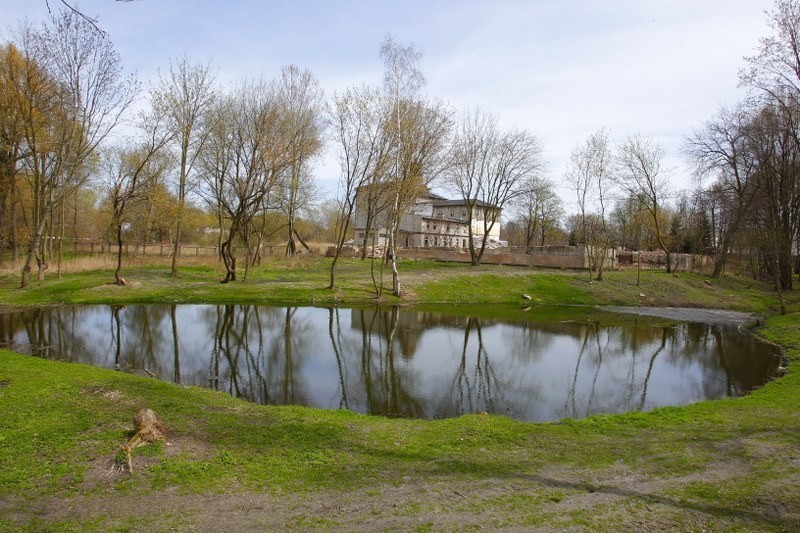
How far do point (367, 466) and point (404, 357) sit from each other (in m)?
9.72

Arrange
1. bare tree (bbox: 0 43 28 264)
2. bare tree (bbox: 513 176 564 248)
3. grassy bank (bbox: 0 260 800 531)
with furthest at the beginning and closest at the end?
bare tree (bbox: 513 176 564 248) < bare tree (bbox: 0 43 28 264) < grassy bank (bbox: 0 260 800 531)

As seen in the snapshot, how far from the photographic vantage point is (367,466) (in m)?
7.14

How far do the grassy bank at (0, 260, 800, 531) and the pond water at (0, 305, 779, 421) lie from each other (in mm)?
1816

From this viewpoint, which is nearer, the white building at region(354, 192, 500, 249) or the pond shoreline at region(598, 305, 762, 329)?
the pond shoreline at region(598, 305, 762, 329)

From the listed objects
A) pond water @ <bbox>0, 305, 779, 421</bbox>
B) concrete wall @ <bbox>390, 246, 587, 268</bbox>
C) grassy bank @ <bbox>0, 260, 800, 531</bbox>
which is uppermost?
concrete wall @ <bbox>390, 246, 587, 268</bbox>

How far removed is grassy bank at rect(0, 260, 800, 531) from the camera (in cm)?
559

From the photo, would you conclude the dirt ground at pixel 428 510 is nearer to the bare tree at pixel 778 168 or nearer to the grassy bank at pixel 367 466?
the grassy bank at pixel 367 466

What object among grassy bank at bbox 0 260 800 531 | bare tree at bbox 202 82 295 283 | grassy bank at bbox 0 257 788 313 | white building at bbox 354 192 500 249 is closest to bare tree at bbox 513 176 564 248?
white building at bbox 354 192 500 249

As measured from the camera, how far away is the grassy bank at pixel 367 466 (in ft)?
18.3

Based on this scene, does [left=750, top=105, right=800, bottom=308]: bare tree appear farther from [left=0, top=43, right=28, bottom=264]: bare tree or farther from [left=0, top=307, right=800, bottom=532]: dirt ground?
[left=0, top=43, right=28, bottom=264]: bare tree

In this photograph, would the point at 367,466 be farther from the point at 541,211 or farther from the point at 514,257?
the point at 541,211

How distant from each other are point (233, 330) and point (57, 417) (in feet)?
38.2

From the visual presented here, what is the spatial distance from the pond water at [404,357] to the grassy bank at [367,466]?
1.82 metres

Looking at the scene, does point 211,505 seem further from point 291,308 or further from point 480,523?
point 291,308
